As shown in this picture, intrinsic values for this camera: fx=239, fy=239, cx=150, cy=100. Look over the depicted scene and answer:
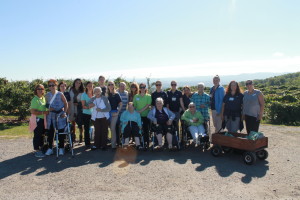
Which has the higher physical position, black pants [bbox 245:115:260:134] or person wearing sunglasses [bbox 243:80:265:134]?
person wearing sunglasses [bbox 243:80:265:134]

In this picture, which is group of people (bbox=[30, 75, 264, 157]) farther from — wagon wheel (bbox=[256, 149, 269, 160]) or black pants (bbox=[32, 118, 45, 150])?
wagon wheel (bbox=[256, 149, 269, 160])

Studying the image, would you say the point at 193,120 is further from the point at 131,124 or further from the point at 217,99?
the point at 131,124

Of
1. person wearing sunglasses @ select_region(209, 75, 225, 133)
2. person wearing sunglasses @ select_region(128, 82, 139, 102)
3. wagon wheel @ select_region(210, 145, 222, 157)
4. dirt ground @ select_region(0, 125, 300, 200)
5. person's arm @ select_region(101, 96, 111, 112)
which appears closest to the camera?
dirt ground @ select_region(0, 125, 300, 200)

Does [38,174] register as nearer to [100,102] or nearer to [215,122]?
[100,102]

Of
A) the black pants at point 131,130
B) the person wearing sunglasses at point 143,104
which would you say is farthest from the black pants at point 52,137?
the person wearing sunglasses at point 143,104

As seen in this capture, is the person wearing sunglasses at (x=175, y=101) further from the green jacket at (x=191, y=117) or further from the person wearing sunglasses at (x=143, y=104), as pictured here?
the person wearing sunglasses at (x=143, y=104)

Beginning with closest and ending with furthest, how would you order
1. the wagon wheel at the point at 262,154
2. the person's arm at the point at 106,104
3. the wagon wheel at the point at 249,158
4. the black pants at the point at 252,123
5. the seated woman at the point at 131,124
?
the wagon wheel at the point at 249,158
the wagon wheel at the point at 262,154
the black pants at the point at 252,123
the person's arm at the point at 106,104
the seated woman at the point at 131,124

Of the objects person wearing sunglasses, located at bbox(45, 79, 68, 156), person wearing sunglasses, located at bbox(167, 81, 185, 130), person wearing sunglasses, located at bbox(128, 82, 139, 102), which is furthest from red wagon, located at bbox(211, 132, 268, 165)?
person wearing sunglasses, located at bbox(45, 79, 68, 156)

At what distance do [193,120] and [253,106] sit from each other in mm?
1719

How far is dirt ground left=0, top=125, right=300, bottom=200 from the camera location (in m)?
4.43

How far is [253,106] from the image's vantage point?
6664 mm

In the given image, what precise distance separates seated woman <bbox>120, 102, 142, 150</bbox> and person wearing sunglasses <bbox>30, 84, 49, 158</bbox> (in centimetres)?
220

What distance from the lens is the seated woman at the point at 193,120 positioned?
718cm

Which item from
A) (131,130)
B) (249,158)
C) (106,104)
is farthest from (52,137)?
(249,158)
